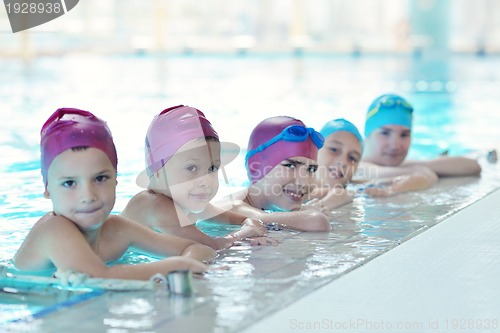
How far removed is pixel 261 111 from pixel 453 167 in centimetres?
494

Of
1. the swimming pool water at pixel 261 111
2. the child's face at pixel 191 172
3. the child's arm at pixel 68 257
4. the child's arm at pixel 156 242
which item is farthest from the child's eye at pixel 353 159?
the child's arm at pixel 68 257

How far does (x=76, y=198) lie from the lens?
3.14 m

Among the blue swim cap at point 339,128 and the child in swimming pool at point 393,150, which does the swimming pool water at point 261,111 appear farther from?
the blue swim cap at point 339,128

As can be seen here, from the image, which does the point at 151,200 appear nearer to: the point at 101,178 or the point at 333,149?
the point at 101,178

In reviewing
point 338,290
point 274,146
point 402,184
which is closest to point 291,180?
point 274,146

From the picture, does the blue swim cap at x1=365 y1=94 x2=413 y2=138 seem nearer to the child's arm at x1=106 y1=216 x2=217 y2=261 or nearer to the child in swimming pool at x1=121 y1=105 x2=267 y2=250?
the child in swimming pool at x1=121 y1=105 x2=267 y2=250

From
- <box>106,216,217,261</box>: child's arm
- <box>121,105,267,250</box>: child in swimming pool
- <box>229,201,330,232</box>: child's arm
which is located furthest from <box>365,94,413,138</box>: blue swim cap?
A: <box>106,216,217,261</box>: child's arm

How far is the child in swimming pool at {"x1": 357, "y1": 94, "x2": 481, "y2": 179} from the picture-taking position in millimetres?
6113

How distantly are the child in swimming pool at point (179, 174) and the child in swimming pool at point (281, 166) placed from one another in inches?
26.8

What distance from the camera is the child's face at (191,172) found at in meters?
3.78

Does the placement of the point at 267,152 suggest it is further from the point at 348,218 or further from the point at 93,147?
the point at 93,147

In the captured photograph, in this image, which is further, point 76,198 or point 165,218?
point 165,218

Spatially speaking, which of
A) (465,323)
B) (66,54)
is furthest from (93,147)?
(66,54)

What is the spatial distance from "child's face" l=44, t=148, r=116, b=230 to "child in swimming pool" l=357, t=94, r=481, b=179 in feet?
10.6
